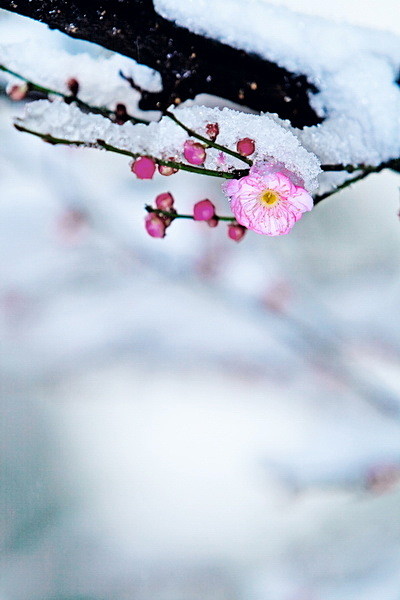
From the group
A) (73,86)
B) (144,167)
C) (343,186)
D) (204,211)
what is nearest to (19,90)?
(73,86)

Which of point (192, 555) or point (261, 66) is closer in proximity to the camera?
point (261, 66)

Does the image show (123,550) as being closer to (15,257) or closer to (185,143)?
(15,257)

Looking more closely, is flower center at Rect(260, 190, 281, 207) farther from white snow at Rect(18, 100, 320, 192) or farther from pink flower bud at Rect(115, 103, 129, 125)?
pink flower bud at Rect(115, 103, 129, 125)

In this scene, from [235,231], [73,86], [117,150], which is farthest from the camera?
[235,231]

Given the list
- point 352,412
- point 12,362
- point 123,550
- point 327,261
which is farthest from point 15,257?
point 123,550

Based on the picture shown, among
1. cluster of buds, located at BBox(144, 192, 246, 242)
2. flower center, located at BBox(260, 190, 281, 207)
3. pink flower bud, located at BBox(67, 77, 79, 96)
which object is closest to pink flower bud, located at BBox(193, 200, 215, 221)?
cluster of buds, located at BBox(144, 192, 246, 242)

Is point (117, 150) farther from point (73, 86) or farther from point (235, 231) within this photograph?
point (235, 231)
